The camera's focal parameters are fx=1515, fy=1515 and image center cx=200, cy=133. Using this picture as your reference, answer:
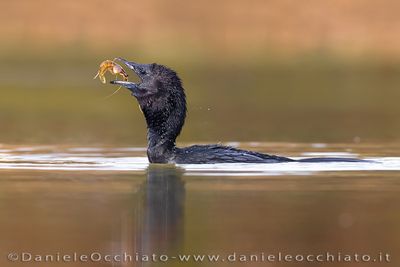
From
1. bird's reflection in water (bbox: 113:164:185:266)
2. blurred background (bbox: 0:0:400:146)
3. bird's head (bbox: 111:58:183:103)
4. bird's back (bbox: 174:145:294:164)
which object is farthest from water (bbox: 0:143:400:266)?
blurred background (bbox: 0:0:400:146)

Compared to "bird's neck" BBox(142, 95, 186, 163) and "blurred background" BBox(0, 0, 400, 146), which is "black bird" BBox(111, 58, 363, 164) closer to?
"bird's neck" BBox(142, 95, 186, 163)

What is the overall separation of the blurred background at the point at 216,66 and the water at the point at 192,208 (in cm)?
392

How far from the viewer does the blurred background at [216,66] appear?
77.1 ft

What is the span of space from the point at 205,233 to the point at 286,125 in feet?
36.7

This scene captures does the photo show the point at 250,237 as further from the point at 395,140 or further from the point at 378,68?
the point at 378,68

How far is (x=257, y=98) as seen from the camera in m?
31.0

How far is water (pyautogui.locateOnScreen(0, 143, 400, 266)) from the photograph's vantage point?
12.1 m

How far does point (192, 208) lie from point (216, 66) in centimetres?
2579

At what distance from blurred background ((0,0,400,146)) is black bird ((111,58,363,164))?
3232mm

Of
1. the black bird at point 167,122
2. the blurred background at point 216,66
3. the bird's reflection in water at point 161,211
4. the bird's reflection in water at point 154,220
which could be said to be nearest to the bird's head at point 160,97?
the black bird at point 167,122

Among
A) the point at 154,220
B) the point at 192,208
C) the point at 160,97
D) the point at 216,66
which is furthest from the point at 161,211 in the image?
the point at 216,66

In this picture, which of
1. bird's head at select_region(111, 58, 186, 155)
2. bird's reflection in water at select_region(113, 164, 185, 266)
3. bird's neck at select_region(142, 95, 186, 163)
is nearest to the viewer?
bird's reflection in water at select_region(113, 164, 185, 266)

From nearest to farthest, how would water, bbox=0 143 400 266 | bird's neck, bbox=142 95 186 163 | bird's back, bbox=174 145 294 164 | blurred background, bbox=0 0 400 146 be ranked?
water, bbox=0 143 400 266, bird's back, bbox=174 145 294 164, bird's neck, bbox=142 95 186 163, blurred background, bbox=0 0 400 146

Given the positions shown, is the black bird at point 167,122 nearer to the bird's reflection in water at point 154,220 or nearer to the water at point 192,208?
the water at point 192,208
